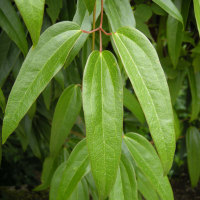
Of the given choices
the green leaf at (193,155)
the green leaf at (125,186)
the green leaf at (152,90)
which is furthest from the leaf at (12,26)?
the green leaf at (193,155)

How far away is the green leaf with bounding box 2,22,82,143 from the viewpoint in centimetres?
36

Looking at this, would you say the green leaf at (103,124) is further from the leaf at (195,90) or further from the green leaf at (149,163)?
the leaf at (195,90)

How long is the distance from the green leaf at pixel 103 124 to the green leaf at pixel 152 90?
0.12 ft

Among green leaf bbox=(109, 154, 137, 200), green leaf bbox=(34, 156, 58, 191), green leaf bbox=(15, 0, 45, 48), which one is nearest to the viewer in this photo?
green leaf bbox=(15, 0, 45, 48)

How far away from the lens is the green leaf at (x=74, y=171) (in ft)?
1.59

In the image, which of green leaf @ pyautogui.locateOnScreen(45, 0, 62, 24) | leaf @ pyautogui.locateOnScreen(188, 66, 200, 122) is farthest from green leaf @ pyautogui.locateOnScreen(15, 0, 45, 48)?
leaf @ pyautogui.locateOnScreen(188, 66, 200, 122)

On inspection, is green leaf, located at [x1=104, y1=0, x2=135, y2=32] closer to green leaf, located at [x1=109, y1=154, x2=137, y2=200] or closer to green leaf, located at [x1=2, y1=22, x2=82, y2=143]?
green leaf, located at [x1=2, y1=22, x2=82, y2=143]

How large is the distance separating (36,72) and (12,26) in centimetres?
20

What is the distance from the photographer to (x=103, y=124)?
0.35 metres

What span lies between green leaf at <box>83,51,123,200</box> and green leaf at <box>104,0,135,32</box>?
0.61 feet

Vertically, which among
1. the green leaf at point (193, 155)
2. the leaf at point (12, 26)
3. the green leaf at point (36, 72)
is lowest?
the green leaf at point (193, 155)

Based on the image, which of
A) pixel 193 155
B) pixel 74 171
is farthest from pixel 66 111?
pixel 193 155

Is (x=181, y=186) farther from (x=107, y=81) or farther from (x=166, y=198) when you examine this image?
(x=107, y=81)

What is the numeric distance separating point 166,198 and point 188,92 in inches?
37.2
